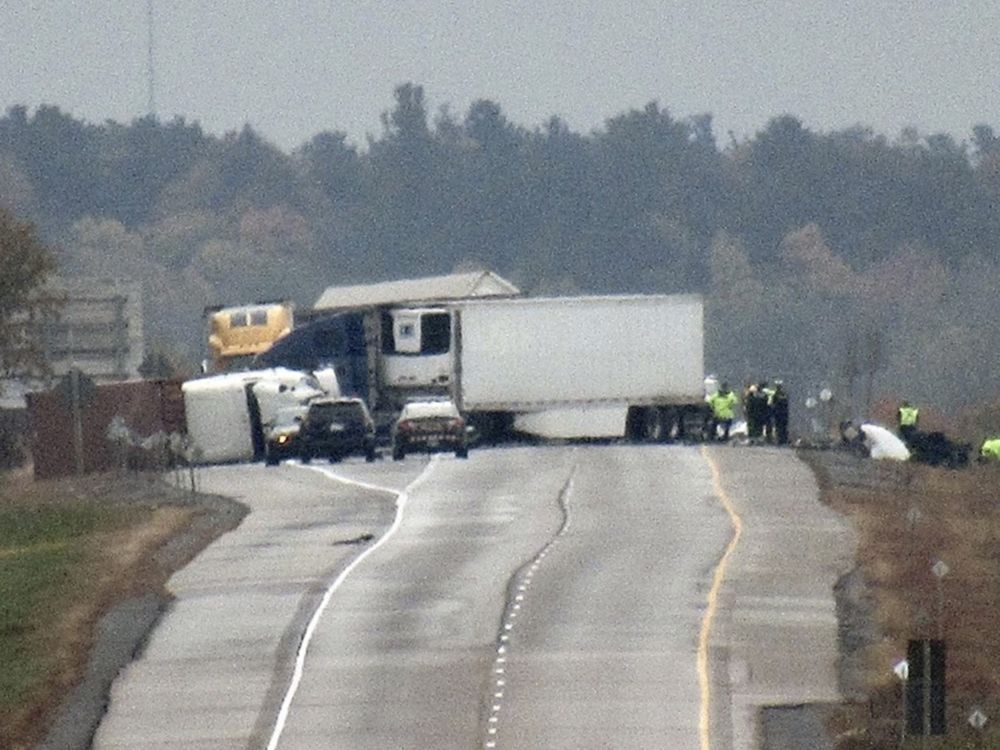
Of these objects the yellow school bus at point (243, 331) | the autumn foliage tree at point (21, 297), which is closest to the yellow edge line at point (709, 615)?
the yellow school bus at point (243, 331)

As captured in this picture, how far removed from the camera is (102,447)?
74188mm

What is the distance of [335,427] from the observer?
70.3m

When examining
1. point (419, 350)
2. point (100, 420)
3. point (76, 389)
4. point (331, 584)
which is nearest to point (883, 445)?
point (419, 350)

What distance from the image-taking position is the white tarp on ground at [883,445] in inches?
2886

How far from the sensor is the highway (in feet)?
107

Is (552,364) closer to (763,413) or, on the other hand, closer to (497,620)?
(763,413)

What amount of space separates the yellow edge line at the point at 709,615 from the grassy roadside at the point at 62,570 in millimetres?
6725

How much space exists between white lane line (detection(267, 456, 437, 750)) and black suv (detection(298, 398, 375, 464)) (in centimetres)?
168

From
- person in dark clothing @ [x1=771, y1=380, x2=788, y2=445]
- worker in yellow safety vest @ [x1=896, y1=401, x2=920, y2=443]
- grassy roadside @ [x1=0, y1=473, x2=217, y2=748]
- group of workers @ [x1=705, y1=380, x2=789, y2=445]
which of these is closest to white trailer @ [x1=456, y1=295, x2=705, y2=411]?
group of workers @ [x1=705, y1=380, x2=789, y2=445]

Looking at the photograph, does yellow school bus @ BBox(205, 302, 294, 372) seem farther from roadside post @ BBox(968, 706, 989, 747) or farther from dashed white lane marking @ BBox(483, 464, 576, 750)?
roadside post @ BBox(968, 706, 989, 747)

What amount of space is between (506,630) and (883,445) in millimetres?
36306

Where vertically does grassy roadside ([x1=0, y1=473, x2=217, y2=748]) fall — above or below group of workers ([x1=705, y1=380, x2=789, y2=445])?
below

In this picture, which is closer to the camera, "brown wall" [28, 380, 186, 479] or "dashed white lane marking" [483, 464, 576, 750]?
"dashed white lane marking" [483, 464, 576, 750]

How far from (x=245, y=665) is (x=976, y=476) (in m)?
37.1
